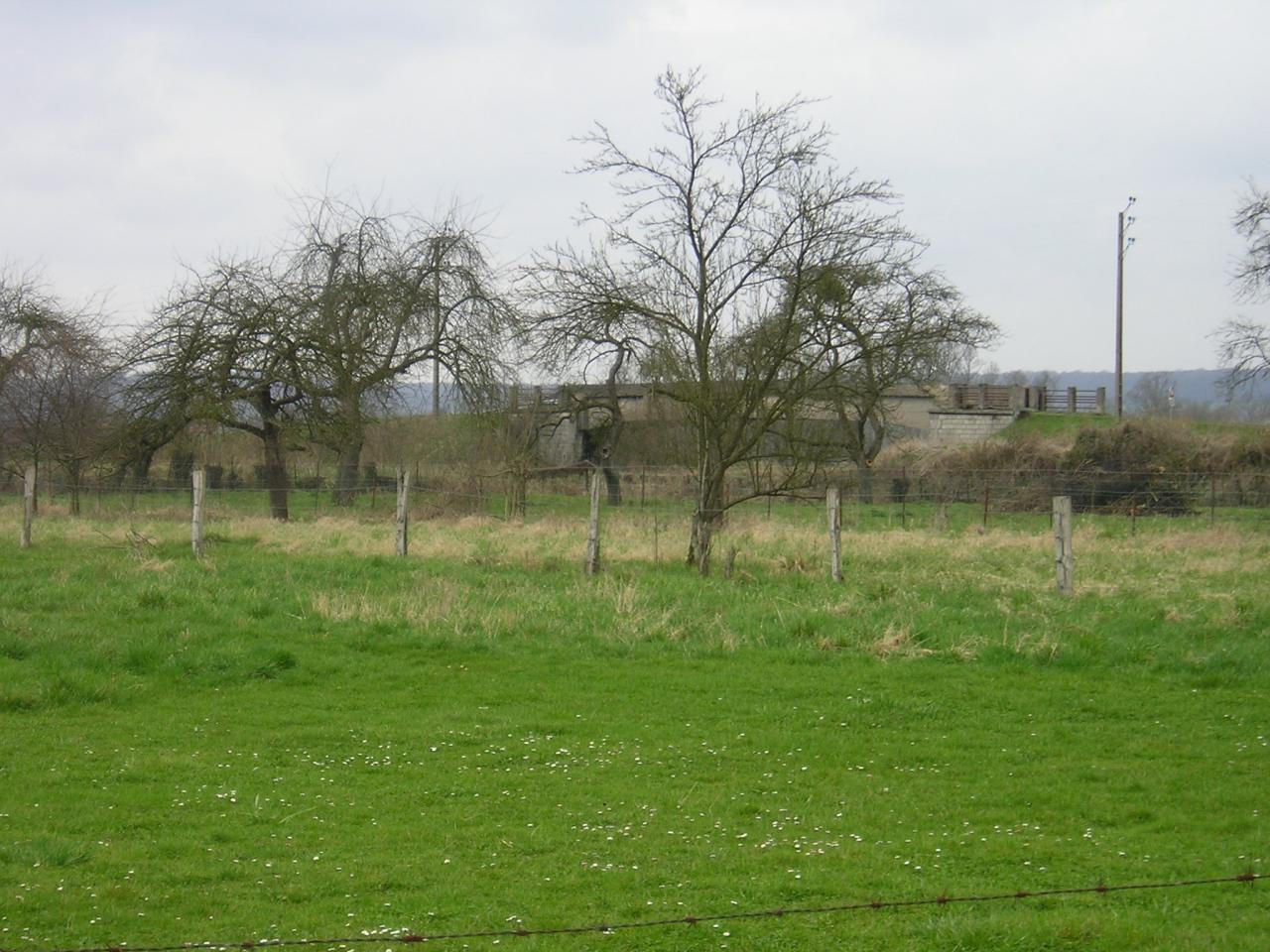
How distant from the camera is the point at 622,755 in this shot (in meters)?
8.24

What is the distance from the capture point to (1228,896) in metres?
5.29

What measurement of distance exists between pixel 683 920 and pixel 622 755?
3.31 metres

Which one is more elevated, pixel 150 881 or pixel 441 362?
pixel 441 362

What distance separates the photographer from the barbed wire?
477 cm

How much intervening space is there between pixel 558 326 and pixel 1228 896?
1658 cm

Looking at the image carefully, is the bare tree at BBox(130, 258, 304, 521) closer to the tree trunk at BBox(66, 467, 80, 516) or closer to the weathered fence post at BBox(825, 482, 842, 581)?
the tree trunk at BBox(66, 467, 80, 516)

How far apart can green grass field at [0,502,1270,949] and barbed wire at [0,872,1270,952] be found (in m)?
0.06

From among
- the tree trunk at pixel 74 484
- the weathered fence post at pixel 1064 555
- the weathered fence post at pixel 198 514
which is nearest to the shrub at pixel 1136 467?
the weathered fence post at pixel 1064 555

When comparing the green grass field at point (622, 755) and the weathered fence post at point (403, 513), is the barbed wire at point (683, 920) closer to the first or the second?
the green grass field at point (622, 755)

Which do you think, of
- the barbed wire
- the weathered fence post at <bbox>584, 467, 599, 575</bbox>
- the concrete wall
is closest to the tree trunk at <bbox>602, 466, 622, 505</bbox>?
the weathered fence post at <bbox>584, 467, 599, 575</bbox>

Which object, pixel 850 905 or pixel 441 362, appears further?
pixel 441 362

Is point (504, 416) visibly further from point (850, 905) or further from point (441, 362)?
point (850, 905)

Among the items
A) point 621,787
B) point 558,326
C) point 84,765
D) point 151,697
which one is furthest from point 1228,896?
point 558,326

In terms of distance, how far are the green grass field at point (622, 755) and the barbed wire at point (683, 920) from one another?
0.06 metres
